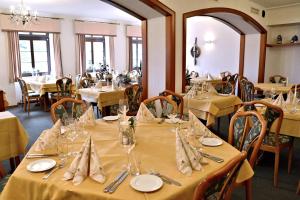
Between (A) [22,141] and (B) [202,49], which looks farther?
(B) [202,49]

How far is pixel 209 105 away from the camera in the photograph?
3.77m

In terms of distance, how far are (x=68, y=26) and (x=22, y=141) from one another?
641 centimetres

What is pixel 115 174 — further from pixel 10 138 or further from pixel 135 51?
pixel 135 51

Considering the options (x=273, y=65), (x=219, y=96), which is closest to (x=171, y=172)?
(x=219, y=96)

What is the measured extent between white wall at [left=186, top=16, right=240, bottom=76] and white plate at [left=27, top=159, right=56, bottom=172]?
759cm

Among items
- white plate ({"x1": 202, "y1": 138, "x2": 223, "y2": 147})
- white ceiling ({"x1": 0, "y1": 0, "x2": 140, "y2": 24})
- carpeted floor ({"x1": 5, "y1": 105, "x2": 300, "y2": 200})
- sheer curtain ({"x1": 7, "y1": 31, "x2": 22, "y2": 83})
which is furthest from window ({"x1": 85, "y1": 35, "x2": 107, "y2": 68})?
white plate ({"x1": 202, "y1": 138, "x2": 223, "y2": 147})

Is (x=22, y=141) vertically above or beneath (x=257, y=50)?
beneath

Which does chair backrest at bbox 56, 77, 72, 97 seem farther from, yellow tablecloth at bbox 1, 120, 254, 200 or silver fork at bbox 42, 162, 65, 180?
silver fork at bbox 42, 162, 65, 180

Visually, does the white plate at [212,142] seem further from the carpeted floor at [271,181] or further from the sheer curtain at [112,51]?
the sheer curtain at [112,51]

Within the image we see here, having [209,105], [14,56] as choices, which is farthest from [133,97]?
[14,56]

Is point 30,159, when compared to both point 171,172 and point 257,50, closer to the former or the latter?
point 171,172

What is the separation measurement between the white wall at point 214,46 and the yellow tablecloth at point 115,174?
23.0ft

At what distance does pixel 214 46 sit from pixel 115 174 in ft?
26.6

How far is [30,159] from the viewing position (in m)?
1.73
